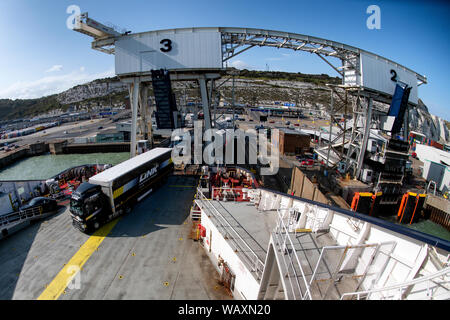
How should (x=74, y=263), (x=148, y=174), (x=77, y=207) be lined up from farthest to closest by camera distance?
(x=148, y=174)
(x=77, y=207)
(x=74, y=263)

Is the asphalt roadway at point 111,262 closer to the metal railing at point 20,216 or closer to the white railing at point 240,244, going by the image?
the metal railing at point 20,216

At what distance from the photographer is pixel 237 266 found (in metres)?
8.52

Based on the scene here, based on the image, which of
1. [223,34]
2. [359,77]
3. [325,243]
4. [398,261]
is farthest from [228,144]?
[398,261]

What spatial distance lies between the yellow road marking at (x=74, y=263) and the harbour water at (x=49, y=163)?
92.5ft

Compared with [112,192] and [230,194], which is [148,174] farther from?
[230,194]

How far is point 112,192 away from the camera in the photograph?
44.2 feet

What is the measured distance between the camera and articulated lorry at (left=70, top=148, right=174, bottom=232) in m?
12.4

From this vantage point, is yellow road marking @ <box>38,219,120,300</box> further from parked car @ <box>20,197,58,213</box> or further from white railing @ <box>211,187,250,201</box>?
white railing @ <box>211,187,250,201</box>

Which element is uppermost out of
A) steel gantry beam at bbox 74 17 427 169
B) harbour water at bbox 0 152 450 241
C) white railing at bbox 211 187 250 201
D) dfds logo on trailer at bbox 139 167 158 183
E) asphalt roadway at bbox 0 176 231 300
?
steel gantry beam at bbox 74 17 427 169

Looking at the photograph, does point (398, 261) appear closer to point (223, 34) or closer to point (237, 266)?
point (237, 266)

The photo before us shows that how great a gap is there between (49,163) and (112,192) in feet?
119

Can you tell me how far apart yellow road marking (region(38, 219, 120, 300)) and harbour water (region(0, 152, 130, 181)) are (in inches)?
1111

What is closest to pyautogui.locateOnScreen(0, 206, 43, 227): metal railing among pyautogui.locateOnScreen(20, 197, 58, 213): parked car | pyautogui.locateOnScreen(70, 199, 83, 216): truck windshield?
pyautogui.locateOnScreen(20, 197, 58, 213): parked car

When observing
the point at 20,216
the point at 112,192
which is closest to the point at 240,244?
the point at 112,192
